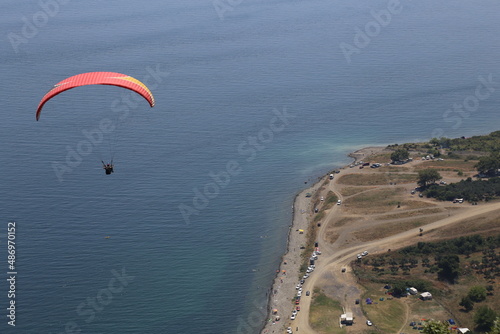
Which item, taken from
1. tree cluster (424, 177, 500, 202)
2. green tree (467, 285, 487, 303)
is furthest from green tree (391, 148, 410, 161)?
green tree (467, 285, 487, 303)

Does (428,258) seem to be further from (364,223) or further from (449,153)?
(449,153)

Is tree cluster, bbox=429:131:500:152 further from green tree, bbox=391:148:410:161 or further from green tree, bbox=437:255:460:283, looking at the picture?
green tree, bbox=437:255:460:283

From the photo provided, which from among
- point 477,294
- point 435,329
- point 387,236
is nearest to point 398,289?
point 477,294

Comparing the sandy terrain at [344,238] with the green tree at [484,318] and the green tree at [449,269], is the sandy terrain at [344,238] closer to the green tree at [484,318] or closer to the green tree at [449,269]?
the green tree at [449,269]

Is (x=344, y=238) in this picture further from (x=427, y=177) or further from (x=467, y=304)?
(x=467, y=304)

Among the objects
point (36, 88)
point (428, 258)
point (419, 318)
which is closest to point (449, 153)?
point (428, 258)

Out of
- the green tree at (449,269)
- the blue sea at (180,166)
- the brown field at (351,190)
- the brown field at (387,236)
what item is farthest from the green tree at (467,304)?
the brown field at (351,190)
